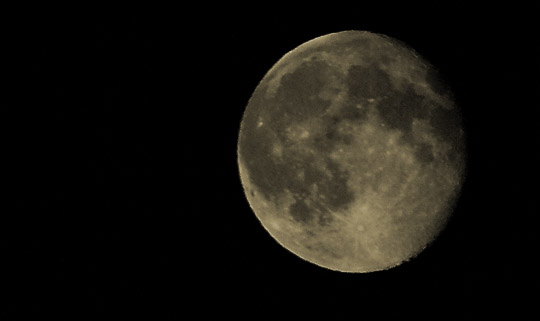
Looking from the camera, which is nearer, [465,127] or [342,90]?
[342,90]

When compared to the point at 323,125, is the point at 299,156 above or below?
below

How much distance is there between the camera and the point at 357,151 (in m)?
3.61

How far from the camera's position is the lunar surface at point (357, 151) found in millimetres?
3641

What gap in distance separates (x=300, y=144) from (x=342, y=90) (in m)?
0.56

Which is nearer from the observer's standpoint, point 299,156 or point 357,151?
point 357,151

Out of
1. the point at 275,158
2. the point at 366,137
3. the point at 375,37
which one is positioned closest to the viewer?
the point at 366,137

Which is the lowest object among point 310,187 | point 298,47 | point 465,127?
point 310,187

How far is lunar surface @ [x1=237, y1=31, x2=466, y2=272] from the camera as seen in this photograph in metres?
3.64

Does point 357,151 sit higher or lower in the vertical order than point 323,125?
lower

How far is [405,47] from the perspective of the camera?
426 cm

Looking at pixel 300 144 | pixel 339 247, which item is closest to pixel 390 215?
pixel 339 247

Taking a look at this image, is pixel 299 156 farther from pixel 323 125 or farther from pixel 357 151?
pixel 357 151

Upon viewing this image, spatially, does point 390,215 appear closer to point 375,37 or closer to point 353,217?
point 353,217

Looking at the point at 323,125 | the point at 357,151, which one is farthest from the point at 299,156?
the point at 357,151
